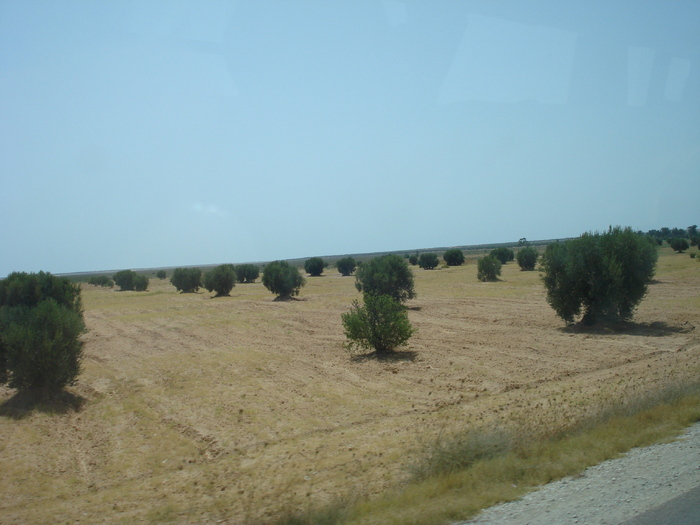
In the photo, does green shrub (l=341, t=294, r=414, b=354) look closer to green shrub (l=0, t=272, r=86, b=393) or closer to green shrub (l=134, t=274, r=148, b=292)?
green shrub (l=0, t=272, r=86, b=393)

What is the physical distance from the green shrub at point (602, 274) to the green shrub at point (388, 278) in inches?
408

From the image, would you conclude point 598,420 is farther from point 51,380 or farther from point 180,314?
point 180,314

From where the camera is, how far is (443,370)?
1700 cm

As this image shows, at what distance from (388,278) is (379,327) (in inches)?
460

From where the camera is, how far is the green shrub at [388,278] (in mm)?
32438

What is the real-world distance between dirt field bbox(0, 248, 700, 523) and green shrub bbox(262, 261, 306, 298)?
623 inches

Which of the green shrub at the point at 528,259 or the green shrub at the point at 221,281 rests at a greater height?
the green shrub at the point at 528,259

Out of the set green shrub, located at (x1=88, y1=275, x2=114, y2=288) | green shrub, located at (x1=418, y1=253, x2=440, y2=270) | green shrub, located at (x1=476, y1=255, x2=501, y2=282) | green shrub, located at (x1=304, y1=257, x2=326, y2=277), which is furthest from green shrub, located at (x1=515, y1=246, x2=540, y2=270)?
green shrub, located at (x1=88, y1=275, x2=114, y2=288)

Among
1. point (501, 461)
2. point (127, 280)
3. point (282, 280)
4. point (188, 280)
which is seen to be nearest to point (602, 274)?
point (501, 461)

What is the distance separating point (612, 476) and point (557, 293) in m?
18.6

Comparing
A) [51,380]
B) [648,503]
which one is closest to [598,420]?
[648,503]

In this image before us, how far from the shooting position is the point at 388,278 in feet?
106

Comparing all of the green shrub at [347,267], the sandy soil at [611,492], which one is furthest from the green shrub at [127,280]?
the sandy soil at [611,492]

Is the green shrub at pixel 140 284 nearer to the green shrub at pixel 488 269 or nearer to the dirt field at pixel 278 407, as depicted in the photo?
the green shrub at pixel 488 269
